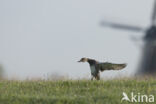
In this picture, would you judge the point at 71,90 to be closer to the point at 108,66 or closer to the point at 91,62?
the point at 91,62

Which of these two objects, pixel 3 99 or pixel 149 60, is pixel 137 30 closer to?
pixel 149 60

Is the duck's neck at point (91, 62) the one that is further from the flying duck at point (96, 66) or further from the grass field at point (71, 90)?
the grass field at point (71, 90)

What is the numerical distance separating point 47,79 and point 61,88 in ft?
5.03

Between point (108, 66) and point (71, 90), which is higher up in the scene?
point (108, 66)

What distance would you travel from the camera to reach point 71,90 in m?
11.8

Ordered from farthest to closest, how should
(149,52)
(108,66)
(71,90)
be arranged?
(149,52)
(108,66)
(71,90)

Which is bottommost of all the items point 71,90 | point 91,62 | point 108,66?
point 71,90

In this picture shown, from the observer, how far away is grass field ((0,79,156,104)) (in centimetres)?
1045

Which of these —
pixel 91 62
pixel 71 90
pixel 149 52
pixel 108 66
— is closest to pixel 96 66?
pixel 91 62

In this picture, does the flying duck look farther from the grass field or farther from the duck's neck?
the grass field

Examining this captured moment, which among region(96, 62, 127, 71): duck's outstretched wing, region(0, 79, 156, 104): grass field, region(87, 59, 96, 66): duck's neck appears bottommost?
region(0, 79, 156, 104): grass field

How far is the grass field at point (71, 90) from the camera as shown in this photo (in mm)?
10445

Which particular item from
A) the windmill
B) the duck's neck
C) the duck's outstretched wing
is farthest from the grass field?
the windmill

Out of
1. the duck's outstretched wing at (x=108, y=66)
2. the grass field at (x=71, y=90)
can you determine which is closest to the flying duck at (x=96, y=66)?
the duck's outstretched wing at (x=108, y=66)
